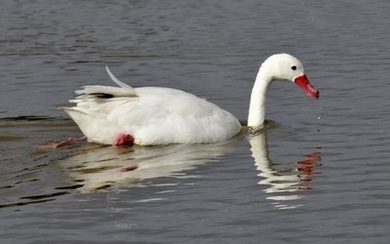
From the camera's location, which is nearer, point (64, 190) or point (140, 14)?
point (64, 190)

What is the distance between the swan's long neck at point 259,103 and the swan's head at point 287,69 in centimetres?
8

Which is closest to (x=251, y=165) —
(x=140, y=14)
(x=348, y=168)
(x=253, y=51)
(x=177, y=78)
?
(x=348, y=168)

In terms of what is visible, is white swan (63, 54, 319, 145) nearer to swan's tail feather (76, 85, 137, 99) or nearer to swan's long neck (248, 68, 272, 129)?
swan's tail feather (76, 85, 137, 99)

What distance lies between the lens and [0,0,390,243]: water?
10391 mm

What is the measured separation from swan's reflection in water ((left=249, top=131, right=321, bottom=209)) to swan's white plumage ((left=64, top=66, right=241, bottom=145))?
2.68 ft

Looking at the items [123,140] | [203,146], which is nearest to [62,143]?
[123,140]

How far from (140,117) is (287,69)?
89.6 inches

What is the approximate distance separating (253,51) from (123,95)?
21.0ft

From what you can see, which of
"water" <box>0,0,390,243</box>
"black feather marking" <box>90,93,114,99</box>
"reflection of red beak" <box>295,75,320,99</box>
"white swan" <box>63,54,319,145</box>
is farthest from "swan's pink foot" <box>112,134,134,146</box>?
"reflection of red beak" <box>295,75,320,99</box>

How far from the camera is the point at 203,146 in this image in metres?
14.1

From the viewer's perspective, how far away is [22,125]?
15.3 meters

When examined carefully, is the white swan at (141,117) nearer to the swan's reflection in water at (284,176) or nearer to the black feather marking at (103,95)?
the black feather marking at (103,95)

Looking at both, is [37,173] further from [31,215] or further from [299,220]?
[299,220]

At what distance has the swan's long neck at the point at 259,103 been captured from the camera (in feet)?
50.2
